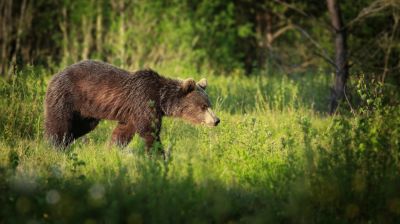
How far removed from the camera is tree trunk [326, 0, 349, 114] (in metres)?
11.6

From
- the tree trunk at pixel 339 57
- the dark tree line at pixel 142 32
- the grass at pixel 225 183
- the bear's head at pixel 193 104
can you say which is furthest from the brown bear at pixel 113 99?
the dark tree line at pixel 142 32

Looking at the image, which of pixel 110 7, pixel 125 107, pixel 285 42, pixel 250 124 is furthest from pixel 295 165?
pixel 285 42

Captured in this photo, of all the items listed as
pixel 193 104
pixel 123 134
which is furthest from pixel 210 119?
pixel 123 134

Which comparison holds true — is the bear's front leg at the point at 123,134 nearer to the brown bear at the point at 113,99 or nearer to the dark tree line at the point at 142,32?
the brown bear at the point at 113,99

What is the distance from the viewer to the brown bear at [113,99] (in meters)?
8.28

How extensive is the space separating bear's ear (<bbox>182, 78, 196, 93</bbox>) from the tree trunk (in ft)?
13.0

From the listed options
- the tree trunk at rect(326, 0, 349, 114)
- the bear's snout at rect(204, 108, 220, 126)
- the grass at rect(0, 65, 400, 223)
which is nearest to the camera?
the grass at rect(0, 65, 400, 223)

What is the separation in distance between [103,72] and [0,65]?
934 centimetres

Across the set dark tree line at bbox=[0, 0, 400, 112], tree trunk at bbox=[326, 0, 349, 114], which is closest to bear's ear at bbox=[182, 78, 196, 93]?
tree trunk at bbox=[326, 0, 349, 114]

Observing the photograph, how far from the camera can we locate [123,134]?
848 centimetres

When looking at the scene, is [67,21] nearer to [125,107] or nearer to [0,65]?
[0,65]

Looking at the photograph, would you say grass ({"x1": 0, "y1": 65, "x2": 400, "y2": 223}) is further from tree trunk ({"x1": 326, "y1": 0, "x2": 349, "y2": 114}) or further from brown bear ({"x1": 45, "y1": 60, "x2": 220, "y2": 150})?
tree trunk ({"x1": 326, "y1": 0, "x2": 349, "y2": 114})

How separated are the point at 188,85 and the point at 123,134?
109 cm

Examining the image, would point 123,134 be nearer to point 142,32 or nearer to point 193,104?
point 193,104
